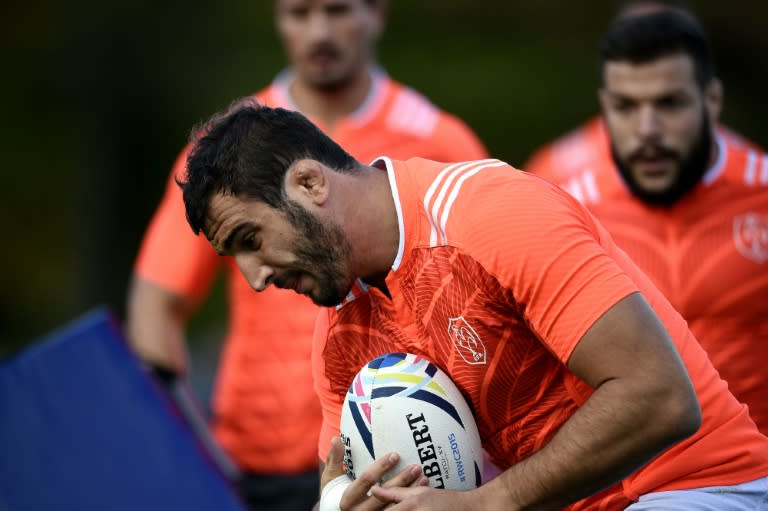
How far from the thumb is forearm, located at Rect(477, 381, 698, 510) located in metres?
0.54

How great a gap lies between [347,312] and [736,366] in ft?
6.26

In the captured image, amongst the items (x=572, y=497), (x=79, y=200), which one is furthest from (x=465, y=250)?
(x=79, y=200)

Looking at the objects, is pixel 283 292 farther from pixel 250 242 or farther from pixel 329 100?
pixel 250 242

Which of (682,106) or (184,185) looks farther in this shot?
(682,106)

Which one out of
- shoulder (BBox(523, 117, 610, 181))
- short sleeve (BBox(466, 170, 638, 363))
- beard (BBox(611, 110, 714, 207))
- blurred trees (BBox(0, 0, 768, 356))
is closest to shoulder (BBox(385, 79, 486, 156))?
shoulder (BBox(523, 117, 610, 181))

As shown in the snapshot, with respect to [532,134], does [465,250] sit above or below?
above

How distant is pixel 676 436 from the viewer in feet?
9.50

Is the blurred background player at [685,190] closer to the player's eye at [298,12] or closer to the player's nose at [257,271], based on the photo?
the player's eye at [298,12]

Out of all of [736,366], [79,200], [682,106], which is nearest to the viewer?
[736,366]

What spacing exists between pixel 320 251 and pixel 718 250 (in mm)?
2253

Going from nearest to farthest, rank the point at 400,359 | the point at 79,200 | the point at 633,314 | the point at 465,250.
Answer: the point at 633,314 → the point at 465,250 → the point at 400,359 → the point at 79,200

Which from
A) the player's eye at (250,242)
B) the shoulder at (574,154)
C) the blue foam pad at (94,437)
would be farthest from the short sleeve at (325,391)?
the shoulder at (574,154)

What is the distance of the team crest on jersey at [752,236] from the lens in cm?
494

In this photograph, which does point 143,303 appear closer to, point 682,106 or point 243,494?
point 243,494
